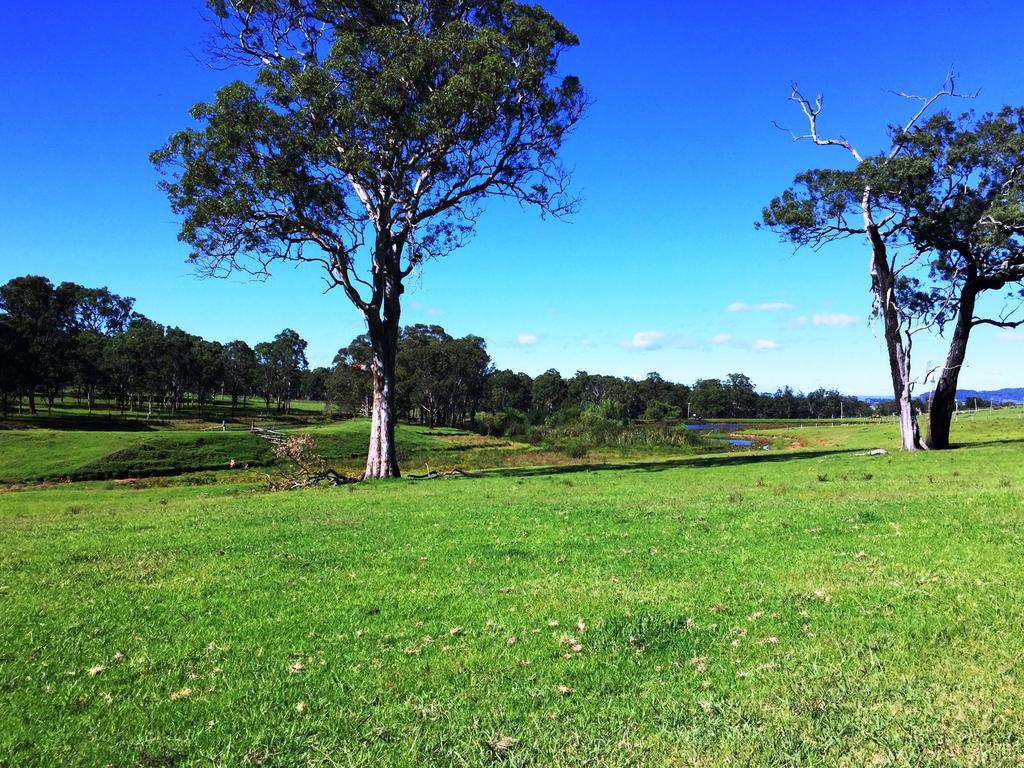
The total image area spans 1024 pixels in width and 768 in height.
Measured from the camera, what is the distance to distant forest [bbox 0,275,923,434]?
7456 cm

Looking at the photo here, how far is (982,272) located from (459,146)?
86.3ft

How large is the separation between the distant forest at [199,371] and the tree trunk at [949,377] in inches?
1935

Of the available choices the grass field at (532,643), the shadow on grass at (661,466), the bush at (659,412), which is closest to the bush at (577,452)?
the shadow on grass at (661,466)

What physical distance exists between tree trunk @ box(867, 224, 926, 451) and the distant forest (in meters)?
47.9

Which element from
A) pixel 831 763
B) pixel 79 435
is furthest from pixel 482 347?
pixel 831 763

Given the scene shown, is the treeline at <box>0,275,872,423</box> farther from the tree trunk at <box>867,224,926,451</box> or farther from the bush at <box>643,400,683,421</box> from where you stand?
the tree trunk at <box>867,224,926,451</box>

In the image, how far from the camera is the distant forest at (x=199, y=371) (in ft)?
245

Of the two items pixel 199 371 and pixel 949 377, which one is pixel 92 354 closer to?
pixel 199 371

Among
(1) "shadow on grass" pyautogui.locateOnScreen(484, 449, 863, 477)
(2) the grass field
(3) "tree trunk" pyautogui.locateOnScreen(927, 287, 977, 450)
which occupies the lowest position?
(1) "shadow on grass" pyautogui.locateOnScreen(484, 449, 863, 477)

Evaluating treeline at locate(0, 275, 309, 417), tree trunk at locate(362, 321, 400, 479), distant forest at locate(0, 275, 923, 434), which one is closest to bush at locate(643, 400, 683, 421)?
distant forest at locate(0, 275, 923, 434)

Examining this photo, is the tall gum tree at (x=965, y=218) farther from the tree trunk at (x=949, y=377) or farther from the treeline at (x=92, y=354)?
the treeline at (x=92, y=354)

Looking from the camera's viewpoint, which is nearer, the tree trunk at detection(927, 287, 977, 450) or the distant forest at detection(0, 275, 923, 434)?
the tree trunk at detection(927, 287, 977, 450)

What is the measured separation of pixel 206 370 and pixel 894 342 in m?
94.6

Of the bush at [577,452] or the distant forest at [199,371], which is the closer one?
the bush at [577,452]
